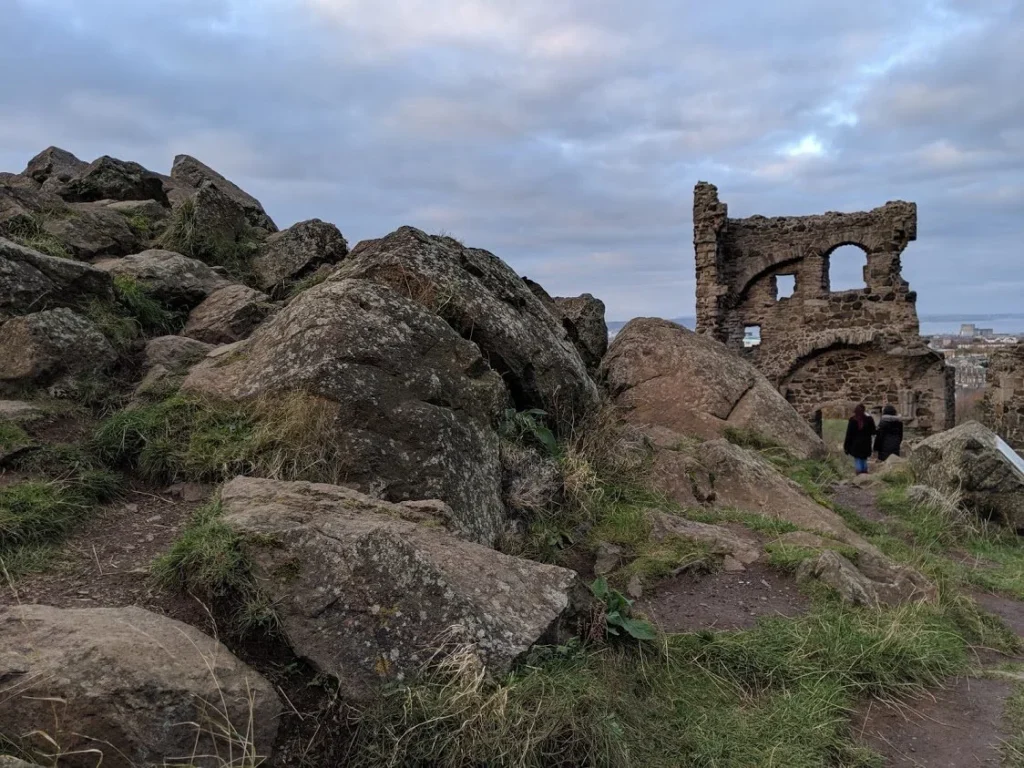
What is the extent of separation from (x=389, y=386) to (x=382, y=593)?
1.81 m

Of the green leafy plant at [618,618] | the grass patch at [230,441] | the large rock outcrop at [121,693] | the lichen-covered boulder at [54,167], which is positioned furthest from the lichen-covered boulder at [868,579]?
the lichen-covered boulder at [54,167]

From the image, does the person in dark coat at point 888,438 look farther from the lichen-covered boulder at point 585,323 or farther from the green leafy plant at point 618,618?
the green leafy plant at point 618,618

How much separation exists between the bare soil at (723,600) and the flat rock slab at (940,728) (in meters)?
0.80

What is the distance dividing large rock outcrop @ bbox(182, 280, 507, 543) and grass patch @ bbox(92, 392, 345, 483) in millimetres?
77

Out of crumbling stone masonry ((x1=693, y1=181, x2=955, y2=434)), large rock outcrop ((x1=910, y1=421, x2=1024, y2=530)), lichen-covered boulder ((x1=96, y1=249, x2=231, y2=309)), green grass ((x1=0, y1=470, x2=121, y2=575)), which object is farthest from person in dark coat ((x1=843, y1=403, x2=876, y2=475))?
green grass ((x1=0, y1=470, x2=121, y2=575))

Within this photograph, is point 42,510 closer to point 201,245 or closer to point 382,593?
point 382,593

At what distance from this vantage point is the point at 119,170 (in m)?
9.13

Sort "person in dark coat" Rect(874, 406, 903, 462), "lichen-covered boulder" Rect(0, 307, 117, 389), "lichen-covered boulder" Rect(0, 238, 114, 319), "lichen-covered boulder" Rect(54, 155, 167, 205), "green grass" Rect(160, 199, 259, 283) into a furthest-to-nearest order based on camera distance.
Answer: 1. "person in dark coat" Rect(874, 406, 903, 462)
2. "lichen-covered boulder" Rect(54, 155, 167, 205)
3. "green grass" Rect(160, 199, 259, 283)
4. "lichen-covered boulder" Rect(0, 238, 114, 319)
5. "lichen-covered boulder" Rect(0, 307, 117, 389)

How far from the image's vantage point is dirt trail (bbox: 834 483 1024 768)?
3.03m

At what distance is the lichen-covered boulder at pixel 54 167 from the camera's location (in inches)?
396

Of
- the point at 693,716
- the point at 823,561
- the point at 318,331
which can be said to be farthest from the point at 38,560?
the point at 823,561

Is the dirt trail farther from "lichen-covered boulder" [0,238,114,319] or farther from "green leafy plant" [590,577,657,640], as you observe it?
"lichen-covered boulder" [0,238,114,319]

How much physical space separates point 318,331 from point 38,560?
77.2 inches

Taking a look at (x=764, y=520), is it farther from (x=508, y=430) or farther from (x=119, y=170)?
(x=119, y=170)
